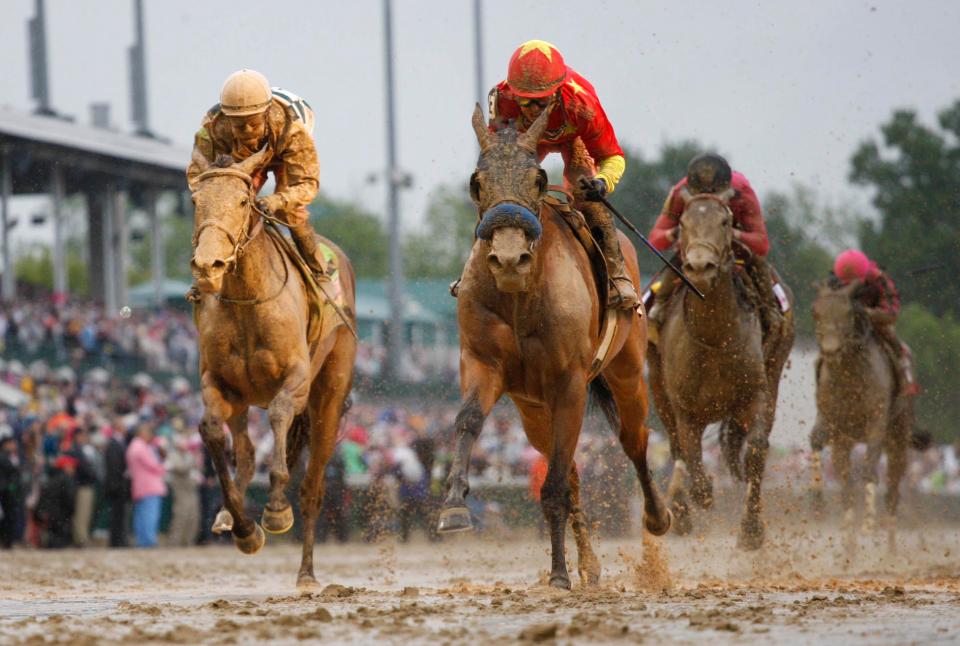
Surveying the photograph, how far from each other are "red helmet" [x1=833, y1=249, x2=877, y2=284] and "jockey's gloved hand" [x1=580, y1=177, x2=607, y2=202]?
21.6ft

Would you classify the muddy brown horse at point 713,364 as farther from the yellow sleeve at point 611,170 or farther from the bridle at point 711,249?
the yellow sleeve at point 611,170

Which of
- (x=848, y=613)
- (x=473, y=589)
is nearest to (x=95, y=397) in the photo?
(x=473, y=589)

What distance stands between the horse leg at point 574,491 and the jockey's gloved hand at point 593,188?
1.30 m

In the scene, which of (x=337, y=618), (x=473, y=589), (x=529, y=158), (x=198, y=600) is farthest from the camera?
(x=473, y=589)

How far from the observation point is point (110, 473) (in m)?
19.6

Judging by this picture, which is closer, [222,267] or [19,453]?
[222,267]

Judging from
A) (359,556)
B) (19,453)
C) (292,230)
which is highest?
(292,230)

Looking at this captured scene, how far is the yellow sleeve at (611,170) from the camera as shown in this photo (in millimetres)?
9883

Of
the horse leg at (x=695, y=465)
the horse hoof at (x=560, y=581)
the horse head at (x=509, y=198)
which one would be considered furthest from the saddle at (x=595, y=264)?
the horse leg at (x=695, y=465)

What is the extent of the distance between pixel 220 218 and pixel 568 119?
2169 mm

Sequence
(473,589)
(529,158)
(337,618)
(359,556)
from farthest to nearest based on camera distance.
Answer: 1. (359,556)
2. (473,589)
3. (529,158)
4. (337,618)

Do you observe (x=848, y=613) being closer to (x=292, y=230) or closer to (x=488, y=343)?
(x=488, y=343)

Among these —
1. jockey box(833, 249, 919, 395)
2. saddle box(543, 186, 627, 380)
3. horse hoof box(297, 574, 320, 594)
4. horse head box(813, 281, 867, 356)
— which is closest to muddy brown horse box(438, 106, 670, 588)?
saddle box(543, 186, 627, 380)

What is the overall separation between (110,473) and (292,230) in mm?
9597
